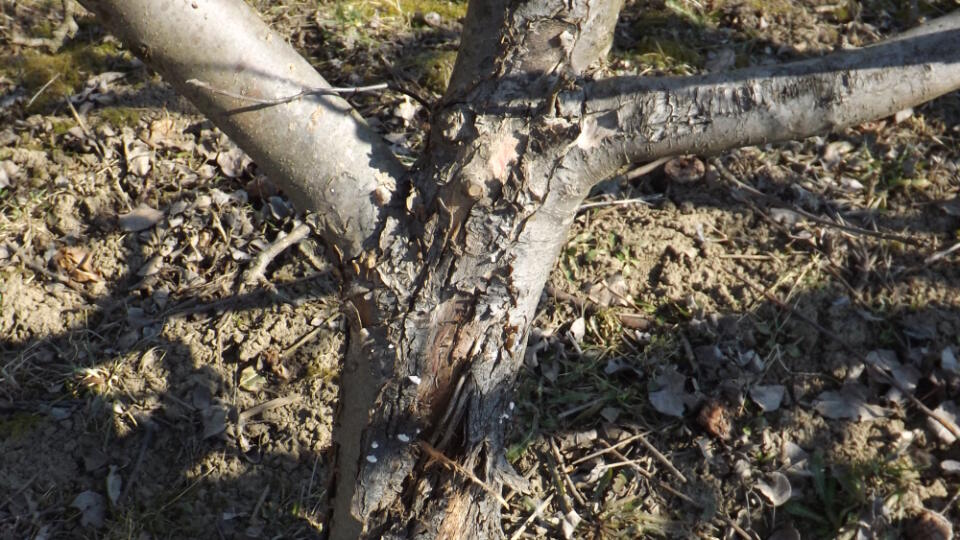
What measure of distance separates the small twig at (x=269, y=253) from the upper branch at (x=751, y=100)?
1.42 meters

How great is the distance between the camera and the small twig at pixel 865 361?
284 centimetres

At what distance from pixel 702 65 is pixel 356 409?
266 centimetres

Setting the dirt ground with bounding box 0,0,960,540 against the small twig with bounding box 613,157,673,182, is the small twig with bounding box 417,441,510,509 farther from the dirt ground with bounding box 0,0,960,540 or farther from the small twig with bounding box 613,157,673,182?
the small twig with bounding box 613,157,673,182

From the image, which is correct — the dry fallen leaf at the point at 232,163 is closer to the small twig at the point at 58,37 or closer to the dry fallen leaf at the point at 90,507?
the small twig at the point at 58,37

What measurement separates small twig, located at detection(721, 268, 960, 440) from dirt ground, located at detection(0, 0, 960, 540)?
1 centimetres

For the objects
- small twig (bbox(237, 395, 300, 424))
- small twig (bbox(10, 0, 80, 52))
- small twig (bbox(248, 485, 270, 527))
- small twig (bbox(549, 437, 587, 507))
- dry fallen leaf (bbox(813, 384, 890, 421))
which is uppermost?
small twig (bbox(10, 0, 80, 52))

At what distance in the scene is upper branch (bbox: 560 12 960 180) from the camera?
6.61 feet

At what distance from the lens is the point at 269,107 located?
78.4 inches

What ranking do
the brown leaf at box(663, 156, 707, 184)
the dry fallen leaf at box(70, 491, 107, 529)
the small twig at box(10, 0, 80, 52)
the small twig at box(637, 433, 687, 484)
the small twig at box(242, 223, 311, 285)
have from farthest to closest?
the small twig at box(10, 0, 80, 52), the brown leaf at box(663, 156, 707, 184), the small twig at box(242, 223, 311, 285), the small twig at box(637, 433, 687, 484), the dry fallen leaf at box(70, 491, 107, 529)

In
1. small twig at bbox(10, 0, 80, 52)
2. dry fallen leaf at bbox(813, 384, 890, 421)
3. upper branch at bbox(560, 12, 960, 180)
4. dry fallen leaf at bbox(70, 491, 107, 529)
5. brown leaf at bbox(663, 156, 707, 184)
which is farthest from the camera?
small twig at bbox(10, 0, 80, 52)

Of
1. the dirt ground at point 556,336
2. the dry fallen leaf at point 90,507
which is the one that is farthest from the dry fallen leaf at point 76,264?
the dry fallen leaf at point 90,507

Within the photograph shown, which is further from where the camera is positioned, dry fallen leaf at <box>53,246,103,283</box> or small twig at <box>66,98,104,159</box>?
small twig at <box>66,98,104,159</box>

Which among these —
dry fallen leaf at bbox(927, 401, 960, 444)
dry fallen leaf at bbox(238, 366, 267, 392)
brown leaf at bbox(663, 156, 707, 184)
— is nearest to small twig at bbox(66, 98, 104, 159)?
dry fallen leaf at bbox(238, 366, 267, 392)

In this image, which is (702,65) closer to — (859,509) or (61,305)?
(859,509)
